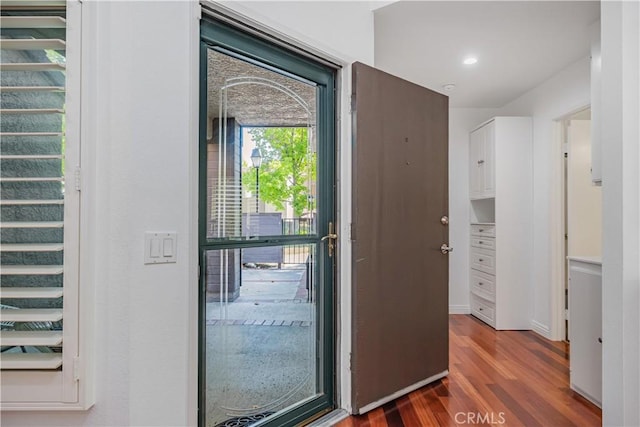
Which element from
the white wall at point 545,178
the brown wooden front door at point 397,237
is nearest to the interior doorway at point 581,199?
the white wall at point 545,178

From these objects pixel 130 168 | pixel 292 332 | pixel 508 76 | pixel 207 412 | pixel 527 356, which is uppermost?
pixel 508 76

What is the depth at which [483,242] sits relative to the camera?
4.17 metres

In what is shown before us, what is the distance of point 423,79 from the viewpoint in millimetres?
3639

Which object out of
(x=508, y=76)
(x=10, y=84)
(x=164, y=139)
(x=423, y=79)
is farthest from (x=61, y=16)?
(x=508, y=76)

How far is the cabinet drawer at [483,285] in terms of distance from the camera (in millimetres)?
3955

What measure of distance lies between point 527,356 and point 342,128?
98.3 inches

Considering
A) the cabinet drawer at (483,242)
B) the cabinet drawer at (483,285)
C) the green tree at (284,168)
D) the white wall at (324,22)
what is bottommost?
the cabinet drawer at (483,285)

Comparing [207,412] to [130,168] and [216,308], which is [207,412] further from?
[130,168]

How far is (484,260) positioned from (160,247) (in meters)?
3.71

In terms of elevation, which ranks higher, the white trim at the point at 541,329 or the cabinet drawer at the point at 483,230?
the cabinet drawer at the point at 483,230

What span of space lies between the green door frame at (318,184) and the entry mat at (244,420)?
0.03 m

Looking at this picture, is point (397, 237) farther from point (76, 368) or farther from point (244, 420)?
point (76, 368)

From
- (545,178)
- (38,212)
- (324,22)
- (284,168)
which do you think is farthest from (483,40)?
(38,212)
